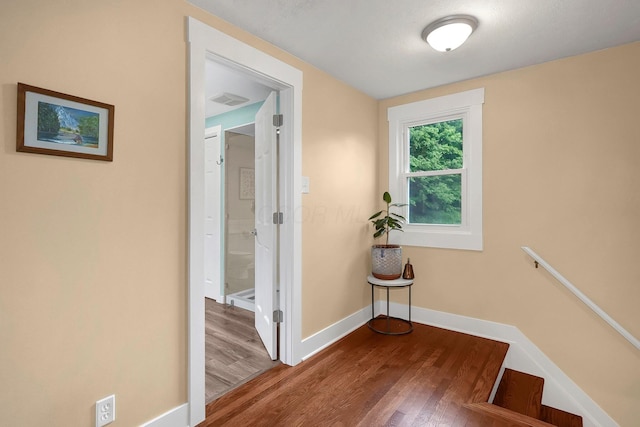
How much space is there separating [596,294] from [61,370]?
10.8 ft

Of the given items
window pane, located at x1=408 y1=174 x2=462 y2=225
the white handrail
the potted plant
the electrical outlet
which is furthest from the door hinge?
the white handrail

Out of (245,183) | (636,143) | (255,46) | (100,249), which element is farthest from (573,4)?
(245,183)

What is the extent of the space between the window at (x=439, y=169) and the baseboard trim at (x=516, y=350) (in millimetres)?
700

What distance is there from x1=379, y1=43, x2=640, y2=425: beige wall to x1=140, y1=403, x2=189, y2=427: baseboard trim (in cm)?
242

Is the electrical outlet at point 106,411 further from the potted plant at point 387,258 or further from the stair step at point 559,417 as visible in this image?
the stair step at point 559,417

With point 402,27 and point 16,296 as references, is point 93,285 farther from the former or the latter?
point 402,27

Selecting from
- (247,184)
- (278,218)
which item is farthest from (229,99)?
(278,218)

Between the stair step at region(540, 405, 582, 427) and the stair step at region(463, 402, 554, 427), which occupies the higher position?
the stair step at region(463, 402, 554, 427)

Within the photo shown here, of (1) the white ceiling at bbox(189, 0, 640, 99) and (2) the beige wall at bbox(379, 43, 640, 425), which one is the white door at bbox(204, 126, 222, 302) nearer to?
(1) the white ceiling at bbox(189, 0, 640, 99)

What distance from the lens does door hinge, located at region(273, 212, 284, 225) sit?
8.06 feet

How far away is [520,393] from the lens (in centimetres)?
242

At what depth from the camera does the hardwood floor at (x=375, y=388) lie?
180 centimetres

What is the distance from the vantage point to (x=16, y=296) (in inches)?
48.3

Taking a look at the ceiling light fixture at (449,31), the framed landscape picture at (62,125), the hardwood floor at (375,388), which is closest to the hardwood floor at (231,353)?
the hardwood floor at (375,388)
